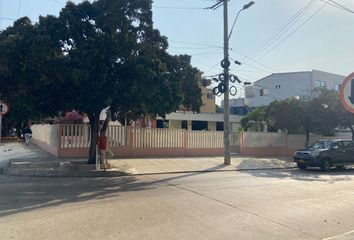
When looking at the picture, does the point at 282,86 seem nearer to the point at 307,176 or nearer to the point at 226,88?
the point at 226,88

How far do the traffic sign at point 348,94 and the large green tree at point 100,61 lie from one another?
9.46 metres

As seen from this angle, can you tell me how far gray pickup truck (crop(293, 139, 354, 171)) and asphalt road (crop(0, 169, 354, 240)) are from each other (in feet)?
22.2

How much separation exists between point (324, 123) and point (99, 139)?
19709 mm

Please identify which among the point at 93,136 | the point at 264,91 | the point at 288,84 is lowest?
the point at 93,136

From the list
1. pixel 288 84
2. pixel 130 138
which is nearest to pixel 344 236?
pixel 130 138

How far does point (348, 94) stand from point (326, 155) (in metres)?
16.5

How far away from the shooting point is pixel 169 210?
8828mm

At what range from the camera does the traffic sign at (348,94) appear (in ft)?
18.1

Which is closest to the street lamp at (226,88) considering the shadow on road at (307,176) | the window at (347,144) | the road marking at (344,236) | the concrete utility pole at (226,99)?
the concrete utility pole at (226,99)

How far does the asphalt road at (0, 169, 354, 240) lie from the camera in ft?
22.8

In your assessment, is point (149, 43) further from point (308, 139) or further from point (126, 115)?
point (308, 139)

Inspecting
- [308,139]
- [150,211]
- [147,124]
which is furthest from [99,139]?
[308,139]

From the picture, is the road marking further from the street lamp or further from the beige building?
the beige building

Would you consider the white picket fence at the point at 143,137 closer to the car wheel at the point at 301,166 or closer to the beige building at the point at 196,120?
the car wheel at the point at 301,166
